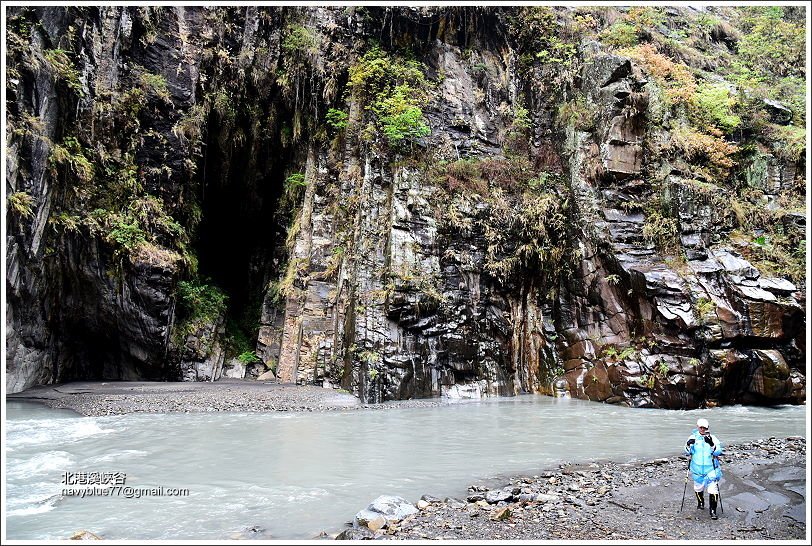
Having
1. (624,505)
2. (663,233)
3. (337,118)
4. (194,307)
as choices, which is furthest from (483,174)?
(624,505)

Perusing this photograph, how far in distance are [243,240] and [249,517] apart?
18.6 meters

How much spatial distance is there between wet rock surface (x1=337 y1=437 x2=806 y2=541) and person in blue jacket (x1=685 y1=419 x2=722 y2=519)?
0.21 m

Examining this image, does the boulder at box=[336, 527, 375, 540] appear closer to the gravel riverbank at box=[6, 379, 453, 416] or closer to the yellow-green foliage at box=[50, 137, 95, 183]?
the gravel riverbank at box=[6, 379, 453, 416]

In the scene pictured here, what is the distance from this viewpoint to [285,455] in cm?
792

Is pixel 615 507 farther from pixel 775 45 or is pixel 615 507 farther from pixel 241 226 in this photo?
pixel 775 45

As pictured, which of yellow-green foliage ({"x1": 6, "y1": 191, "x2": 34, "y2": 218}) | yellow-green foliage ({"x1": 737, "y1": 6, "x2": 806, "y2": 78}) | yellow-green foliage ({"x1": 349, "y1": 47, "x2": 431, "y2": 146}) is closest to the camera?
yellow-green foliage ({"x1": 6, "y1": 191, "x2": 34, "y2": 218})

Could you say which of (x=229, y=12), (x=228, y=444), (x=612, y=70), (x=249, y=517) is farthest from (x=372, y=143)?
(x=249, y=517)

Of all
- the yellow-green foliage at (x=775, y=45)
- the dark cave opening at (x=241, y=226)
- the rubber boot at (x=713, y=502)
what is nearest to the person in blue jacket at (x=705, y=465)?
the rubber boot at (x=713, y=502)

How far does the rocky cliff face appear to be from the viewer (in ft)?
44.0

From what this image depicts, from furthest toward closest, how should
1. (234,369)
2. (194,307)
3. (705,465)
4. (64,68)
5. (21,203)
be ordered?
1. (234,369)
2. (194,307)
3. (64,68)
4. (21,203)
5. (705,465)

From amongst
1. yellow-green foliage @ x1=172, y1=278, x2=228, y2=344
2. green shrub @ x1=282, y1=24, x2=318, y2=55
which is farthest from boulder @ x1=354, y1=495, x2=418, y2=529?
green shrub @ x1=282, y1=24, x2=318, y2=55

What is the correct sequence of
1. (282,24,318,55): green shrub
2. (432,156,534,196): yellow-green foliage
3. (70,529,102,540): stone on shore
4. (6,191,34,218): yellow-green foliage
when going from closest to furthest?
1. (70,529,102,540): stone on shore
2. (6,191,34,218): yellow-green foliage
3. (432,156,534,196): yellow-green foliage
4. (282,24,318,55): green shrub

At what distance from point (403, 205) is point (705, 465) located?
41.0 feet

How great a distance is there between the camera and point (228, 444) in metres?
8.56
